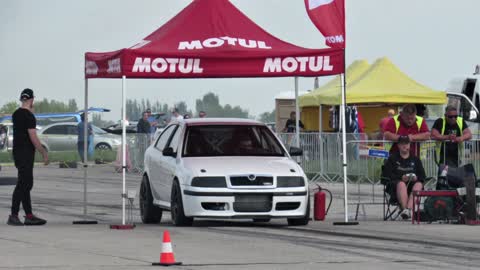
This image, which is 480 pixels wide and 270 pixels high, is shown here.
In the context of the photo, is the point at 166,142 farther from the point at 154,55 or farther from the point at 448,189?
the point at 448,189

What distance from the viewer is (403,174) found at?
2009cm

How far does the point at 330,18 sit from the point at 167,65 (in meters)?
2.36

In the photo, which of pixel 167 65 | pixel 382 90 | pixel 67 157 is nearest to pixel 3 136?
pixel 67 157

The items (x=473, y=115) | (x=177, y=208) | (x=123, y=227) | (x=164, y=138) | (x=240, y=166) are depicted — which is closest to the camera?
(x=123, y=227)

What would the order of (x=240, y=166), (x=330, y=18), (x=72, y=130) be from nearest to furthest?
(x=240, y=166)
(x=330, y=18)
(x=72, y=130)

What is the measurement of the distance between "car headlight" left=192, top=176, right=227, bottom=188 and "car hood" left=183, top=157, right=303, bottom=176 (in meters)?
0.06

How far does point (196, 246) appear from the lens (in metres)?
15.3

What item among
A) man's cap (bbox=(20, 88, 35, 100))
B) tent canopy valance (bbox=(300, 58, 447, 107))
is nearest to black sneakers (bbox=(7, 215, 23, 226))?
man's cap (bbox=(20, 88, 35, 100))

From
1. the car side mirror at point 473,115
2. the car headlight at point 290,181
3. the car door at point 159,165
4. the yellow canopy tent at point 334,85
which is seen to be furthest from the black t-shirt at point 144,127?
the car headlight at point 290,181

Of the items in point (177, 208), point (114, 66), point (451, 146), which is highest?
point (114, 66)

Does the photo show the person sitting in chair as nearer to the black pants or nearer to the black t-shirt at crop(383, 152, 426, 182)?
the black t-shirt at crop(383, 152, 426, 182)

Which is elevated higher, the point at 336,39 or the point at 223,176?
the point at 336,39

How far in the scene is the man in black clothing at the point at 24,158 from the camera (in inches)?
742

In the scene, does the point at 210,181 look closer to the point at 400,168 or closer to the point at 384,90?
the point at 400,168
